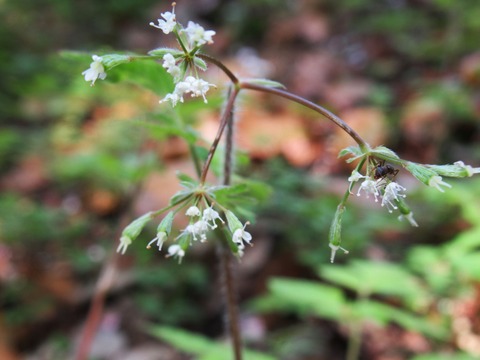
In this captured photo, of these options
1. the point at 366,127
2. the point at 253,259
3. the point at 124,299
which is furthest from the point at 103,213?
the point at 366,127

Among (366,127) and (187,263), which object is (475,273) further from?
(366,127)

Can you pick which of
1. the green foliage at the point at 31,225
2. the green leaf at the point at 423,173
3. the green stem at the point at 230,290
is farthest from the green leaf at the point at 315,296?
the green foliage at the point at 31,225

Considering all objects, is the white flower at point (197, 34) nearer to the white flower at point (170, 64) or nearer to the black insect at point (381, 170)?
the white flower at point (170, 64)

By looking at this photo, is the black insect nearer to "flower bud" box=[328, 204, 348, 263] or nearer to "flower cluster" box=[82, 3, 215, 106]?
"flower bud" box=[328, 204, 348, 263]

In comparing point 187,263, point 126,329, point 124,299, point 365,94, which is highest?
point 365,94

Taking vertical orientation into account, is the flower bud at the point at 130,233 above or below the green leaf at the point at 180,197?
below

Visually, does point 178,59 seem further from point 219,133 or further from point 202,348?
point 202,348

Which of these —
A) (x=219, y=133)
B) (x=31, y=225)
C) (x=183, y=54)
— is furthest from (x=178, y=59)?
(x=31, y=225)
